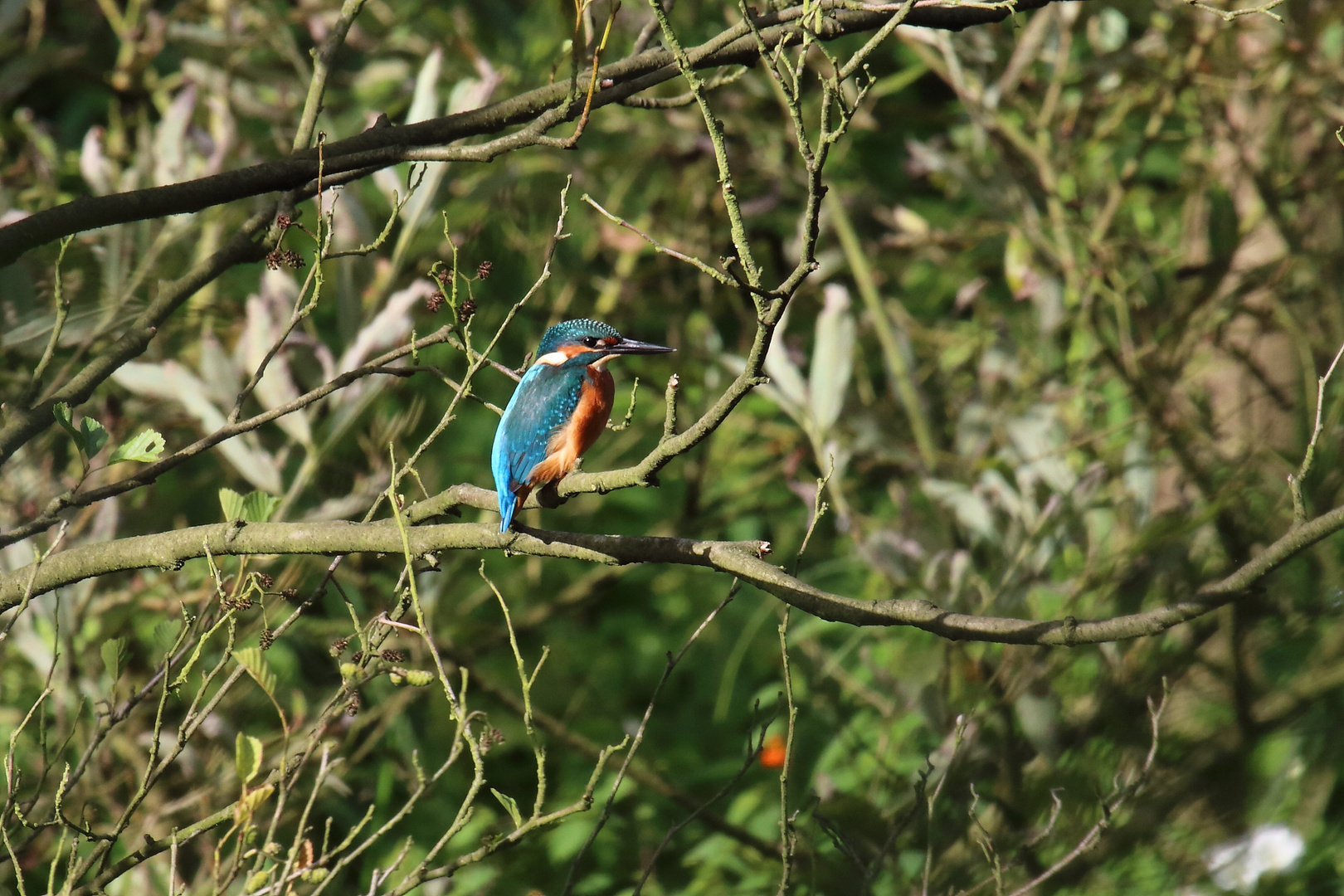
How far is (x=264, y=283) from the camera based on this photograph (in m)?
3.07

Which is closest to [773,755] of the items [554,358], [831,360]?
[831,360]

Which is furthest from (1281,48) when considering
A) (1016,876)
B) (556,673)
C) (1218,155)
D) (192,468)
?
(192,468)

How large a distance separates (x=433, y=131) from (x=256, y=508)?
1.99 feet

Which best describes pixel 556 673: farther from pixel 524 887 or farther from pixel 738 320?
pixel 738 320

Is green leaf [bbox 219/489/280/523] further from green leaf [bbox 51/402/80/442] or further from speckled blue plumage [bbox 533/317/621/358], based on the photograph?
speckled blue plumage [bbox 533/317/621/358]

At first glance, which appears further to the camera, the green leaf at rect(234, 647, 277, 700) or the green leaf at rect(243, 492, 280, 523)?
the green leaf at rect(243, 492, 280, 523)

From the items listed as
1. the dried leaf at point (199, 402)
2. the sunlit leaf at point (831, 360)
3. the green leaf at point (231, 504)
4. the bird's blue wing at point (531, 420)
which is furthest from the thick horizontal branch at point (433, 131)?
the sunlit leaf at point (831, 360)

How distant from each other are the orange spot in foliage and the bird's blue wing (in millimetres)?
1205

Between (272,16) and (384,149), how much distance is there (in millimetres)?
2506

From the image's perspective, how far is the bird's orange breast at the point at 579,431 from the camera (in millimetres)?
2336

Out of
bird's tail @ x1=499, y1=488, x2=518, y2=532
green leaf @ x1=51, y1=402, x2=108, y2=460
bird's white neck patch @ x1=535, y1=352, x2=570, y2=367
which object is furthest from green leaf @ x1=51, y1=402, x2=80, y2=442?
bird's white neck patch @ x1=535, y1=352, x2=570, y2=367

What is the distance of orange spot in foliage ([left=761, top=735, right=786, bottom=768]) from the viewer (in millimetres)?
3277

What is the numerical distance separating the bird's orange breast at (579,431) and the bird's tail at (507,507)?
0.40 feet

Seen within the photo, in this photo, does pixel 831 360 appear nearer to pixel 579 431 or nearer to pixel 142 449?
pixel 579 431
